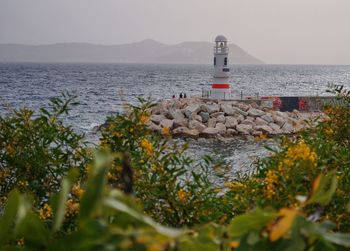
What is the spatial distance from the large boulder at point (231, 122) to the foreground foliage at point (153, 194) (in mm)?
21231

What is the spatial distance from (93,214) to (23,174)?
10.1 ft

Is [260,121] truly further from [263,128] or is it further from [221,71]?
[221,71]

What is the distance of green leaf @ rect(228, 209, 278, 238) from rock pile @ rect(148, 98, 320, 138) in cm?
2375

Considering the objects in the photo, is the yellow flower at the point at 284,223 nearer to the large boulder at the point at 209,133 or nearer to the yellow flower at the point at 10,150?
the yellow flower at the point at 10,150

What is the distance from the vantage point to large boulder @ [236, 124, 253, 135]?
Answer: 1008 inches

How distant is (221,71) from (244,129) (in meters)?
7.27

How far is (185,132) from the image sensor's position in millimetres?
25219

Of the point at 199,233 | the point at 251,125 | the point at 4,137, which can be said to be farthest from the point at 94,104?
the point at 199,233

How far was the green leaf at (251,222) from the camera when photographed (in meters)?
0.80

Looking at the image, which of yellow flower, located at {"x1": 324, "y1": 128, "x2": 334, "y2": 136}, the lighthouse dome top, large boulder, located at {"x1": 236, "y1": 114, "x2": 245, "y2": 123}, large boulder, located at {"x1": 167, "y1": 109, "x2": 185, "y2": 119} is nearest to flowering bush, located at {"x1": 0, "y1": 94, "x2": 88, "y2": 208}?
yellow flower, located at {"x1": 324, "y1": 128, "x2": 334, "y2": 136}

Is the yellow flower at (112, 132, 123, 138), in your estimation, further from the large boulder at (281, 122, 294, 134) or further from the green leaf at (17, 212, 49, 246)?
the large boulder at (281, 122, 294, 134)

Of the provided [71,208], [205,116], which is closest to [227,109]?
[205,116]

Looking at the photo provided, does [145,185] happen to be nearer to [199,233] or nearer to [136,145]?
[136,145]

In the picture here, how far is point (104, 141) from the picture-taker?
3574 mm
